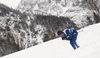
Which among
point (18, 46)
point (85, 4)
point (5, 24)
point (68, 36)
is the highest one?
point (68, 36)

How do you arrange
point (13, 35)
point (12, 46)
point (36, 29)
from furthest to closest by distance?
point (36, 29), point (13, 35), point (12, 46)

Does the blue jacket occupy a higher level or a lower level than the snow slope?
higher

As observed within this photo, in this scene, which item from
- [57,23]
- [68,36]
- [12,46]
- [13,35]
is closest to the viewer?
[68,36]

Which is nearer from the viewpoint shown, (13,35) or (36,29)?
(13,35)

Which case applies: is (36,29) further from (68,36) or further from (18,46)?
(68,36)

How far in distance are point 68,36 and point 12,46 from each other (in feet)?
185

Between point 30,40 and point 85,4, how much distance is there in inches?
2006

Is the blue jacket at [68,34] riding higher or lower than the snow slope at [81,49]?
higher

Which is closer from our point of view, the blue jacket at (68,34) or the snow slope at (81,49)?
the snow slope at (81,49)

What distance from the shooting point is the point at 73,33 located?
6691 mm

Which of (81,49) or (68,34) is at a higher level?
(68,34)

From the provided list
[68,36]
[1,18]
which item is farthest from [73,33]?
[1,18]

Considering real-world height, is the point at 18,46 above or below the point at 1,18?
below

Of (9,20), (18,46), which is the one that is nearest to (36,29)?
(9,20)
